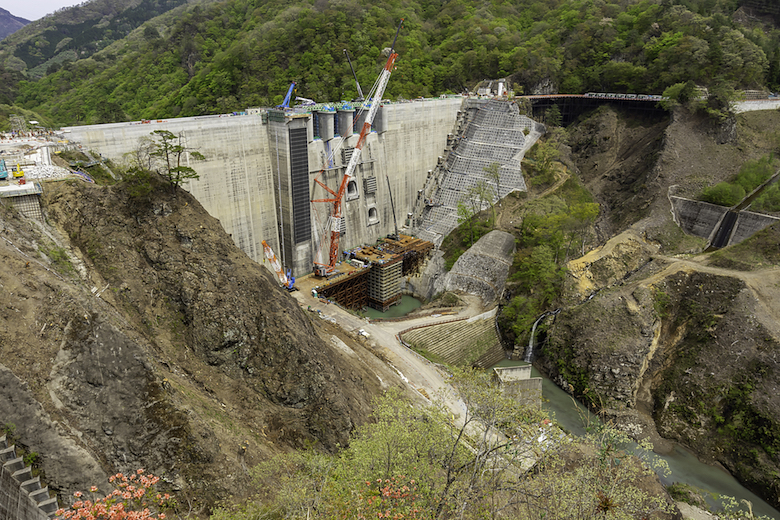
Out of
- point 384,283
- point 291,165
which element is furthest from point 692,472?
point 291,165

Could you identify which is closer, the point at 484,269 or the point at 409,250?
the point at 484,269

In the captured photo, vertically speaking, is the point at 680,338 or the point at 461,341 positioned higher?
the point at 680,338

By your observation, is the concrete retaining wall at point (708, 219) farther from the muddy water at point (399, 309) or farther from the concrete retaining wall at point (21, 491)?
the concrete retaining wall at point (21, 491)

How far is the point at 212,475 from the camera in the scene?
63.1 ft

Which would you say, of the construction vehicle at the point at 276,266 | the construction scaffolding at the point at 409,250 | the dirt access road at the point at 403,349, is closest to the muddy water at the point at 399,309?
the construction scaffolding at the point at 409,250

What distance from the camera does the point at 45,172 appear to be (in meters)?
28.5

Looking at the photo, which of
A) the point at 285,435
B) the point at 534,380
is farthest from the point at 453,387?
the point at 285,435

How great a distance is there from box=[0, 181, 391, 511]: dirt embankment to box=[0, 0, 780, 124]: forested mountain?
5604 cm

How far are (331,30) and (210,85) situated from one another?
22.9 meters

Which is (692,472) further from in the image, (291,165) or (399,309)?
(291,165)

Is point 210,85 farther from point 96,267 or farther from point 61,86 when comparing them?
point 96,267

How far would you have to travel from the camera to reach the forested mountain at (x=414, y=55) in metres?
74.6

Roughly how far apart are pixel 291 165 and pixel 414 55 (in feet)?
162

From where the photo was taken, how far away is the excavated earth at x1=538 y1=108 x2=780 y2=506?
128 feet
